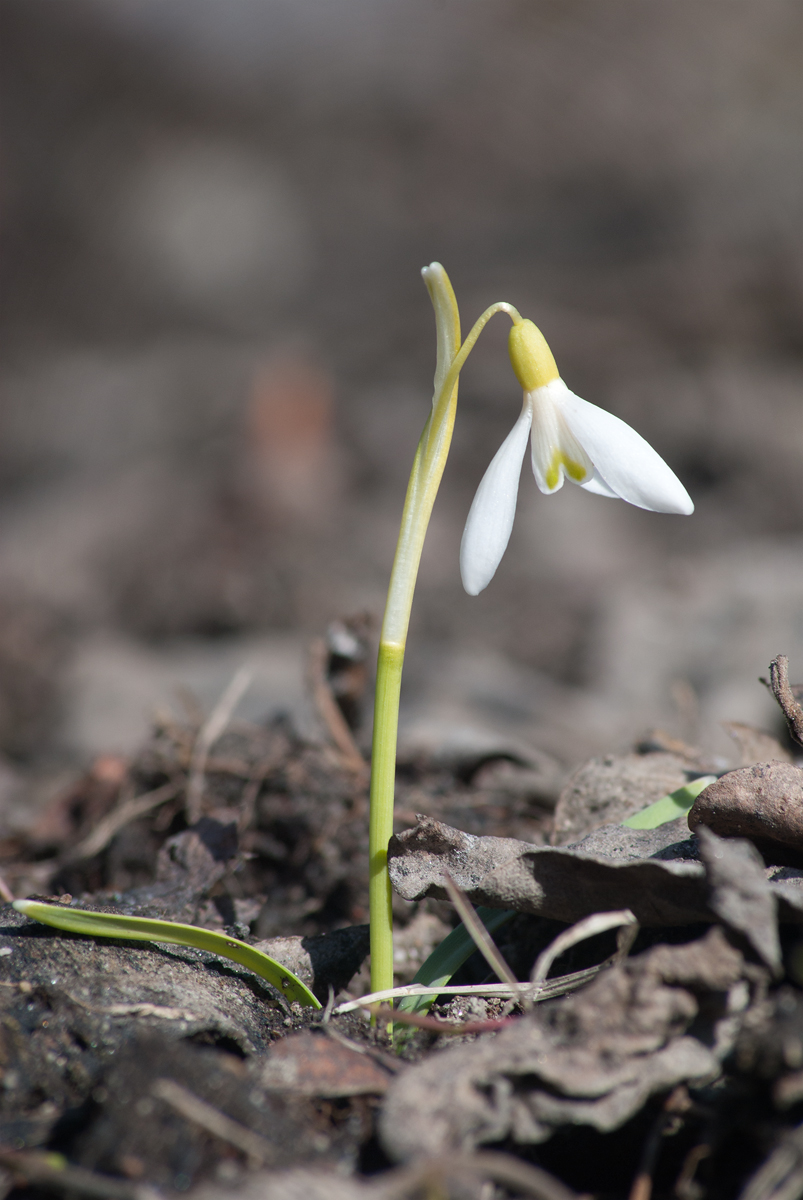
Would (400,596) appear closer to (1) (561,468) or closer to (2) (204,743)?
(1) (561,468)

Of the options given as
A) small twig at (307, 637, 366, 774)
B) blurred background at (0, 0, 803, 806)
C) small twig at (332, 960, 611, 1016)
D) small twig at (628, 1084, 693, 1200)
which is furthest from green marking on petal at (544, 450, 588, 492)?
blurred background at (0, 0, 803, 806)

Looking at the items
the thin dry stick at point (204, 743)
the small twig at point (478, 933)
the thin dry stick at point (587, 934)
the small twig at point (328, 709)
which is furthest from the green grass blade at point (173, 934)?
the small twig at point (328, 709)

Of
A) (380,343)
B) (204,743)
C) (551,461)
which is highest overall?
(380,343)

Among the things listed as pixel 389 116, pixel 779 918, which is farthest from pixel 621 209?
pixel 779 918

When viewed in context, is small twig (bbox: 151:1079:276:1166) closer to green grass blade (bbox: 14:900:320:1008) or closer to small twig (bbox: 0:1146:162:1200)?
small twig (bbox: 0:1146:162:1200)

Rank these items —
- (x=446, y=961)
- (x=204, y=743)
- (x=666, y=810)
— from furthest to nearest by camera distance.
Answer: (x=204, y=743)
(x=666, y=810)
(x=446, y=961)

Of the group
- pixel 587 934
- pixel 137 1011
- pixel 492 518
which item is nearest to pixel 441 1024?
pixel 587 934

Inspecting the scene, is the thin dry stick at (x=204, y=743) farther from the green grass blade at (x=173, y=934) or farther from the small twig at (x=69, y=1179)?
the small twig at (x=69, y=1179)

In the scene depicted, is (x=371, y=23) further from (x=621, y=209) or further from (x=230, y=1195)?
(x=230, y=1195)
